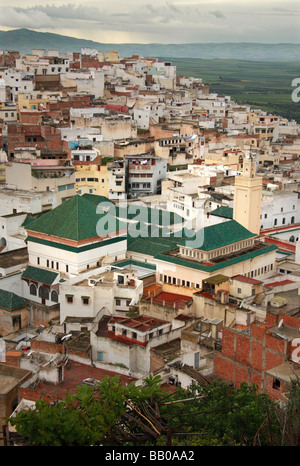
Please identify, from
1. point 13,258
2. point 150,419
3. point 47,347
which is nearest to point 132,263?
point 13,258

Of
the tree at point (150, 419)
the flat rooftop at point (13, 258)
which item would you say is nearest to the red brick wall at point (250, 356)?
the tree at point (150, 419)

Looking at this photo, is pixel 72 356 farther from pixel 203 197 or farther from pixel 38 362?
pixel 203 197

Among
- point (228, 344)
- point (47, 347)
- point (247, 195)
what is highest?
point (247, 195)

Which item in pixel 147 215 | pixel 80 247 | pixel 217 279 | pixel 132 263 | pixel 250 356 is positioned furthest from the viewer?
pixel 147 215

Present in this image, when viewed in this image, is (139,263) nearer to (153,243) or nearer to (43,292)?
(153,243)

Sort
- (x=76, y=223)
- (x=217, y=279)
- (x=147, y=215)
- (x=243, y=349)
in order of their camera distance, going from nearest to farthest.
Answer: (x=243, y=349) → (x=217, y=279) → (x=76, y=223) → (x=147, y=215)

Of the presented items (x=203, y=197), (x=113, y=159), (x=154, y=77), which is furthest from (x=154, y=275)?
(x=154, y=77)

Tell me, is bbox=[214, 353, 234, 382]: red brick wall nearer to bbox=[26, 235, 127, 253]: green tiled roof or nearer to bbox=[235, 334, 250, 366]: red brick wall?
bbox=[235, 334, 250, 366]: red brick wall
